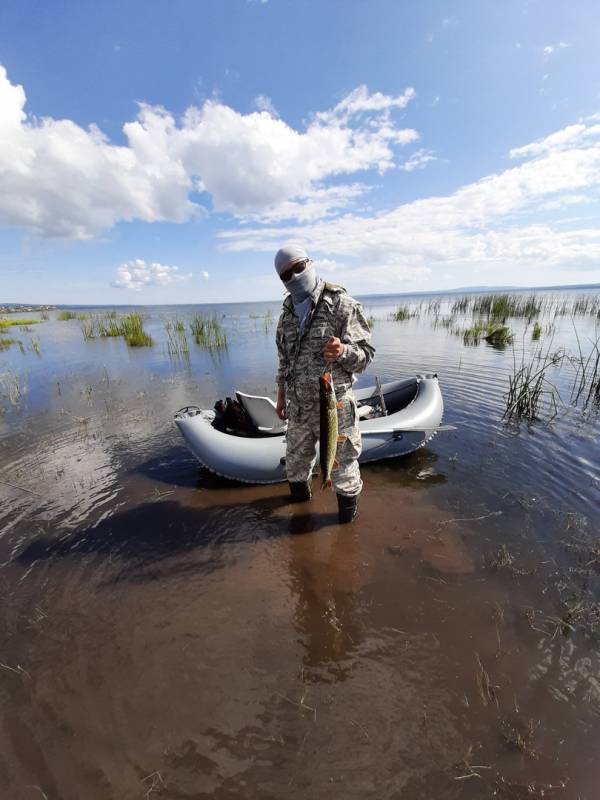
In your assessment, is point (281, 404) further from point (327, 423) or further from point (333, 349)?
point (333, 349)

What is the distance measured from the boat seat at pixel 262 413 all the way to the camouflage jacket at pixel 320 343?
192cm

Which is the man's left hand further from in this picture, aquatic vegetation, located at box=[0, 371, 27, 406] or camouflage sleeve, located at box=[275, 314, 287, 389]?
aquatic vegetation, located at box=[0, 371, 27, 406]

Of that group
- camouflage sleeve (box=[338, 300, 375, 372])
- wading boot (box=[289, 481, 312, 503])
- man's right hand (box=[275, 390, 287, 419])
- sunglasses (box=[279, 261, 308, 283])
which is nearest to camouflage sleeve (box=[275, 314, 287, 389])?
man's right hand (box=[275, 390, 287, 419])

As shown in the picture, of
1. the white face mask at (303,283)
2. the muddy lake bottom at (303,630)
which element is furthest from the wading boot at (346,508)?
the white face mask at (303,283)

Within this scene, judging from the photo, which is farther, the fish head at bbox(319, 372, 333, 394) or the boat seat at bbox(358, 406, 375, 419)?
the boat seat at bbox(358, 406, 375, 419)

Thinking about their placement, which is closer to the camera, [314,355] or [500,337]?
[314,355]

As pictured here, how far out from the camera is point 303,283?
3.03 m

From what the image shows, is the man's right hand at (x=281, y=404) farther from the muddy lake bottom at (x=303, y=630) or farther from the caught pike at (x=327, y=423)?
the muddy lake bottom at (x=303, y=630)

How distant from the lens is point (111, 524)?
4.16 meters

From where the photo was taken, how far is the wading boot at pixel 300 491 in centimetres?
415

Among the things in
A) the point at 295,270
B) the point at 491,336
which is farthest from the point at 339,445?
the point at 491,336

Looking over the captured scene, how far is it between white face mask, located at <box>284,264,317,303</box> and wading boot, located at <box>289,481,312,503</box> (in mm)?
2136

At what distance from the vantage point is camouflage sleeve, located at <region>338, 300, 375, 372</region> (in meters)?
3.05

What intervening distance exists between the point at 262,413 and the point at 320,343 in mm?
2507
